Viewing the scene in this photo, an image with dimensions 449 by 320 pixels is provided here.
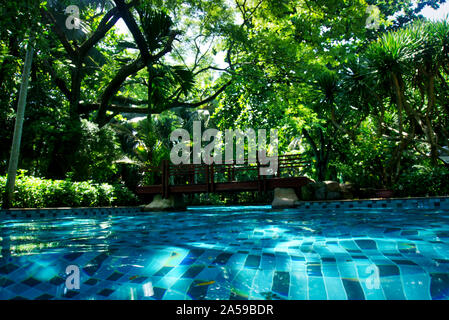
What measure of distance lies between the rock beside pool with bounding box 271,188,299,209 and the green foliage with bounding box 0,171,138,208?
5.73 m

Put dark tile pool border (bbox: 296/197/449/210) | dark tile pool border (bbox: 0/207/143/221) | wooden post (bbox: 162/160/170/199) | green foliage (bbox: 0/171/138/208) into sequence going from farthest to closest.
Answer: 1. wooden post (bbox: 162/160/170/199)
2. green foliage (bbox: 0/171/138/208)
3. dark tile pool border (bbox: 296/197/449/210)
4. dark tile pool border (bbox: 0/207/143/221)

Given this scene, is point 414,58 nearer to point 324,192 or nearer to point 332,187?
point 332,187

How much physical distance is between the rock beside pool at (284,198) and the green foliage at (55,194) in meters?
5.73

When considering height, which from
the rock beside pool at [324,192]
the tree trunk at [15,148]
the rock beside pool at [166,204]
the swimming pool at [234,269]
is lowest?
the rock beside pool at [166,204]

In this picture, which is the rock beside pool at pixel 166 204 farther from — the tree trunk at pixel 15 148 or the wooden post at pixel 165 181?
the tree trunk at pixel 15 148

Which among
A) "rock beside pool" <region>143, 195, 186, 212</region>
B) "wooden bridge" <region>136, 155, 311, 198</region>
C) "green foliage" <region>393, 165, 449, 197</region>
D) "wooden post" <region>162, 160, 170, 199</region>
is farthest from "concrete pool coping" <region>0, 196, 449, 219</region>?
"wooden post" <region>162, 160, 170, 199</region>

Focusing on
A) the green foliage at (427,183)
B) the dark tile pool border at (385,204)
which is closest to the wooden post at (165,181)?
the dark tile pool border at (385,204)

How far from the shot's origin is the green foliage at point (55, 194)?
26.4 ft

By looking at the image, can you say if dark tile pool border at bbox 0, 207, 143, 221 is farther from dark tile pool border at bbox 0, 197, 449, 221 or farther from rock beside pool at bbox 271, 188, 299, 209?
rock beside pool at bbox 271, 188, 299, 209

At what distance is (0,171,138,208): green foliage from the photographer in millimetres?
8055

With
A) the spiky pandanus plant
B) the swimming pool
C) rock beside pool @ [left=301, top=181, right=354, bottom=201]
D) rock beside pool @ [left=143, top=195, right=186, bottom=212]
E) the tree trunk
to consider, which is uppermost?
the spiky pandanus plant

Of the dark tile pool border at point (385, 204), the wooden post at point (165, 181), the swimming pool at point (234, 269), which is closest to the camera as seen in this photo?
the swimming pool at point (234, 269)
